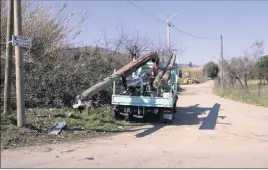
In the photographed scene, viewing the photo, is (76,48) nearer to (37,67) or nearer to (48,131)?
(37,67)

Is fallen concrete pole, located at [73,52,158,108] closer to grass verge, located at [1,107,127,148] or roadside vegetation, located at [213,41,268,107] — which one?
grass verge, located at [1,107,127,148]

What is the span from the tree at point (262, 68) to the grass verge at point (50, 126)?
32.1 m

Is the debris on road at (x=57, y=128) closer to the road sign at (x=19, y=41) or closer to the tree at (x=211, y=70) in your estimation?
the road sign at (x=19, y=41)

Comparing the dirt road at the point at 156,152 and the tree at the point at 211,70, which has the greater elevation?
the tree at the point at 211,70

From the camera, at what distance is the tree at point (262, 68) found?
42731mm

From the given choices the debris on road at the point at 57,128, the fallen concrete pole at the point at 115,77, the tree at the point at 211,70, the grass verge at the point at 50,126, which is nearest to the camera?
the grass verge at the point at 50,126

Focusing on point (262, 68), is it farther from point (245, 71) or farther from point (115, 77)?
point (115, 77)

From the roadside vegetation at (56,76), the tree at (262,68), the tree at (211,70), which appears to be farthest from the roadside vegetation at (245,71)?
the tree at (211,70)

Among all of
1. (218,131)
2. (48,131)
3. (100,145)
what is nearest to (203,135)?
(218,131)

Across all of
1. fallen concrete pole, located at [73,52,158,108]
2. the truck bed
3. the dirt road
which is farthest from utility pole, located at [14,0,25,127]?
the truck bed

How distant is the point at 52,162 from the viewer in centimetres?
737

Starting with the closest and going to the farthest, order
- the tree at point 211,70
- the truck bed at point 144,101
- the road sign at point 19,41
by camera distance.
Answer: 1. the road sign at point 19,41
2. the truck bed at point 144,101
3. the tree at point 211,70

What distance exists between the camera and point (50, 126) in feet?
35.3

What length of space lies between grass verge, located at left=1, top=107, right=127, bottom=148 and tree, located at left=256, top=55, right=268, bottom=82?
32.1 metres
